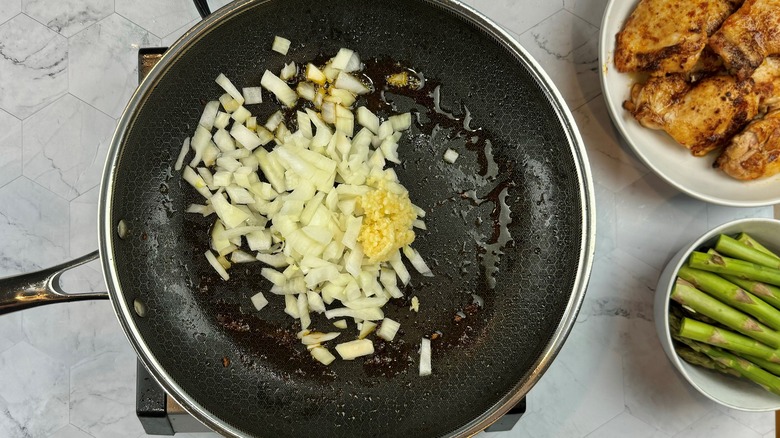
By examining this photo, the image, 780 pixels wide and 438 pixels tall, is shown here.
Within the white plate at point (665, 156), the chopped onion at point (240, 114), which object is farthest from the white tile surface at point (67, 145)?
the white plate at point (665, 156)

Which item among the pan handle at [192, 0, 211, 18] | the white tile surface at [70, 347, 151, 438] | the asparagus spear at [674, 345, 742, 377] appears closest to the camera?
the pan handle at [192, 0, 211, 18]

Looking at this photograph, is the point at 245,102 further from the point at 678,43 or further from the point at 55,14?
the point at 678,43

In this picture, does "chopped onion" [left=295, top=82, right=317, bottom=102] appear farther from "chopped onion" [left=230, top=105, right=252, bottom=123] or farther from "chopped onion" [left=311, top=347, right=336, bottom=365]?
"chopped onion" [left=311, top=347, right=336, bottom=365]

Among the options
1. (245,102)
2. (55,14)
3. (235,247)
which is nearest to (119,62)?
(55,14)

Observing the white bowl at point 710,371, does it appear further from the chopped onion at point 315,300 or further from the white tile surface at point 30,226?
the white tile surface at point 30,226

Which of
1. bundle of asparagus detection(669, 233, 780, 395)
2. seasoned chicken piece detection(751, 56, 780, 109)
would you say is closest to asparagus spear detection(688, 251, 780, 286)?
bundle of asparagus detection(669, 233, 780, 395)

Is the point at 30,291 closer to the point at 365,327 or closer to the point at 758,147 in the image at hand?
the point at 365,327
